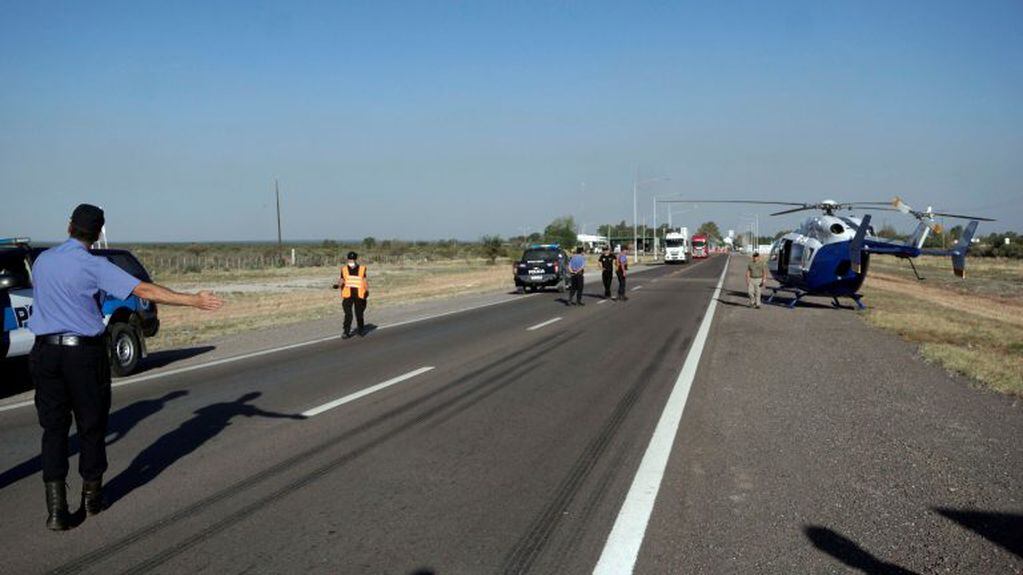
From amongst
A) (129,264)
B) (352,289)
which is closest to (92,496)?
(129,264)

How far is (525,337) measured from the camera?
1474cm

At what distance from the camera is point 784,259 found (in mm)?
22766

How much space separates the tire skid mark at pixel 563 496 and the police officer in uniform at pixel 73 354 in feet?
9.14

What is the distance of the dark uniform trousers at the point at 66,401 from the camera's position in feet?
15.6

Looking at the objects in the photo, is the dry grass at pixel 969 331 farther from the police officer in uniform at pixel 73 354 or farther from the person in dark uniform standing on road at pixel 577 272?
the police officer in uniform at pixel 73 354

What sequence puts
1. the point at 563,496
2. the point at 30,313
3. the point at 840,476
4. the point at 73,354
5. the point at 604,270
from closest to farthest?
the point at 73,354 → the point at 563,496 → the point at 840,476 → the point at 30,313 → the point at 604,270

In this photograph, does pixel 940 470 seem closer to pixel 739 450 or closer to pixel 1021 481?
pixel 1021 481

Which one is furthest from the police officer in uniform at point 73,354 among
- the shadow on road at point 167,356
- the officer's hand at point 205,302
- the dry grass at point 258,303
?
the dry grass at point 258,303

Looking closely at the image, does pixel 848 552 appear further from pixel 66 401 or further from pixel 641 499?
pixel 66 401

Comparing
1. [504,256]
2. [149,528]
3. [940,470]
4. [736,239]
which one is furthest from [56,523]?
[736,239]

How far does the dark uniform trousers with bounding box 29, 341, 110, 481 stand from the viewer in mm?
4742

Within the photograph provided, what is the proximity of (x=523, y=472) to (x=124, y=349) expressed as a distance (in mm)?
8111

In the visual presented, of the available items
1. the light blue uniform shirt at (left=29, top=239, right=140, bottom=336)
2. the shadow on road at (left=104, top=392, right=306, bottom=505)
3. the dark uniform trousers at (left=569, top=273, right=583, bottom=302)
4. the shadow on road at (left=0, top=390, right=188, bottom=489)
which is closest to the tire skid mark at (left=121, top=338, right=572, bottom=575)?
the shadow on road at (left=104, top=392, right=306, bottom=505)

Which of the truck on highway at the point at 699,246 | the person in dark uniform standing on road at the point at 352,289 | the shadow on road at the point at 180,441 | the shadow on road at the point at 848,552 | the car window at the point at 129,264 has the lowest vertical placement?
the truck on highway at the point at 699,246
